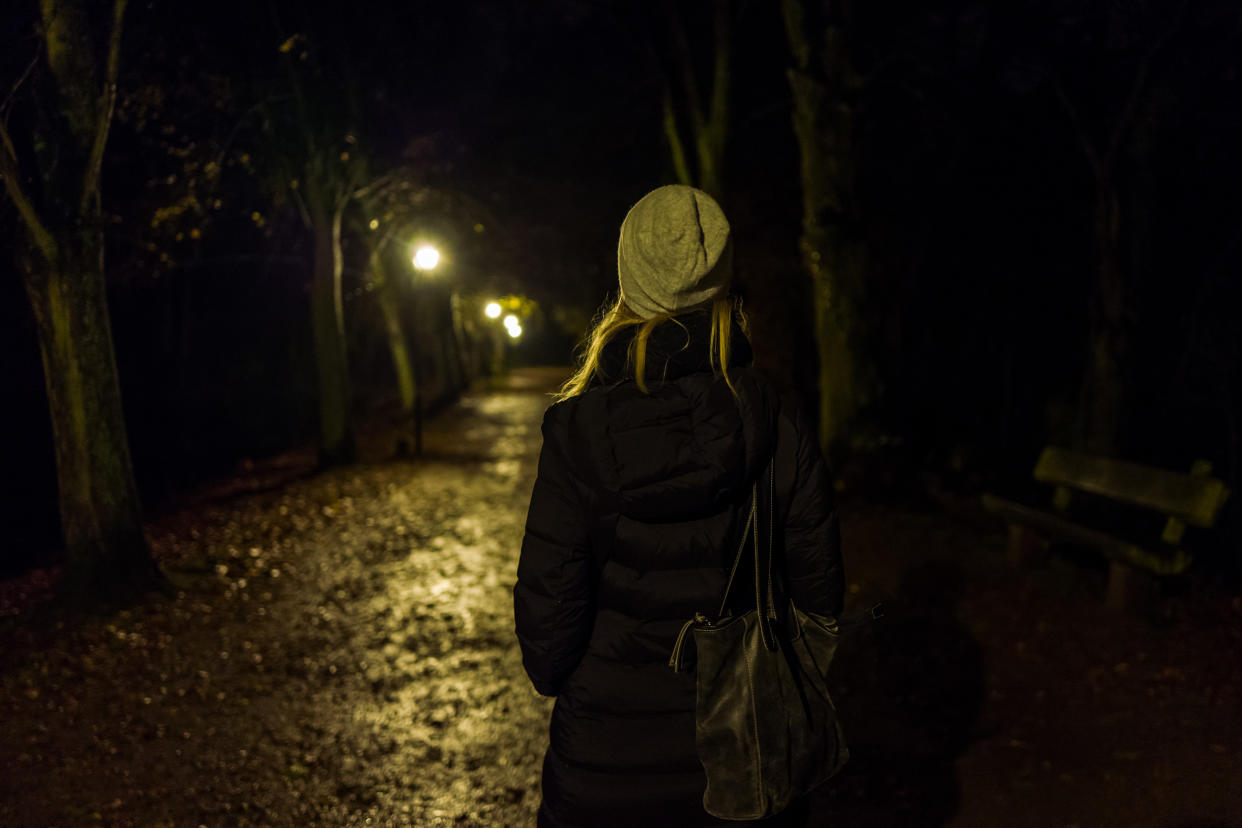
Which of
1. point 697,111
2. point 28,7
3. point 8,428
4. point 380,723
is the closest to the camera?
point 380,723

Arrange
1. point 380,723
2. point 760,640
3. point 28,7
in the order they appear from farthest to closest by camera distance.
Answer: point 28,7
point 380,723
point 760,640

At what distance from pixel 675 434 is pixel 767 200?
1476cm

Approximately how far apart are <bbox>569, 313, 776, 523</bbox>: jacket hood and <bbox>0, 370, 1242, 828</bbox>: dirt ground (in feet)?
8.74

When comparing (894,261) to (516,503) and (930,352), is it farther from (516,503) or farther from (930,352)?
(516,503)

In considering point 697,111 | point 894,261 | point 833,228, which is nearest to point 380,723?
point 833,228

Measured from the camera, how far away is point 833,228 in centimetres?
929

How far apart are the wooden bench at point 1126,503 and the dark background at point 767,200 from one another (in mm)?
2188

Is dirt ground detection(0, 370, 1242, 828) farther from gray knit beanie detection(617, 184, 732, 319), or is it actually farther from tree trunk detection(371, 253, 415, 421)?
tree trunk detection(371, 253, 415, 421)

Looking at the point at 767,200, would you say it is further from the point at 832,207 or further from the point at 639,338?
the point at 639,338

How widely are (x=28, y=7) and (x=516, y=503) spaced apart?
709 centimetres

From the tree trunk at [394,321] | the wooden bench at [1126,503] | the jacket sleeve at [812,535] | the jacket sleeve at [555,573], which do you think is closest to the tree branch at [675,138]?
the tree trunk at [394,321]

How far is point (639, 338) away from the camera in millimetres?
1864

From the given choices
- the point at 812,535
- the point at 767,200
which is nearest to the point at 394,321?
the point at 767,200

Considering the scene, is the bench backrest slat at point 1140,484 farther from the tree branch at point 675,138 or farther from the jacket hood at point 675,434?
the tree branch at point 675,138
